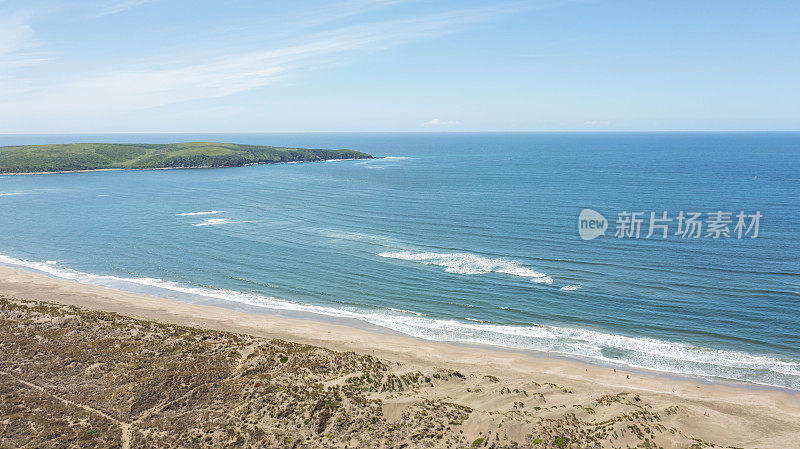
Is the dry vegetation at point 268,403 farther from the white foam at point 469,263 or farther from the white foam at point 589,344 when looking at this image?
the white foam at point 469,263

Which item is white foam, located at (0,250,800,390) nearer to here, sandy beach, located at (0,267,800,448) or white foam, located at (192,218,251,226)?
sandy beach, located at (0,267,800,448)

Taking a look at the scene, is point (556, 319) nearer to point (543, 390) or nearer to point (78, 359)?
point (543, 390)

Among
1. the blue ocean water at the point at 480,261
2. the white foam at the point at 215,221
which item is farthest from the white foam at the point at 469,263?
the white foam at the point at 215,221

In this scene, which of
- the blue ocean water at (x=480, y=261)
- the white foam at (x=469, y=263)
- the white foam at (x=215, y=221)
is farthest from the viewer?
the white foam at (x=215, y=221)

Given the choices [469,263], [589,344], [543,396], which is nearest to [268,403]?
[543,396]

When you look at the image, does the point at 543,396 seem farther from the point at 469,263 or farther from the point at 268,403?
the point at 469,263

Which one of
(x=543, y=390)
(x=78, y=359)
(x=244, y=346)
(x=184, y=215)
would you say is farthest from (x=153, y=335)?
(x=184, y=215)
